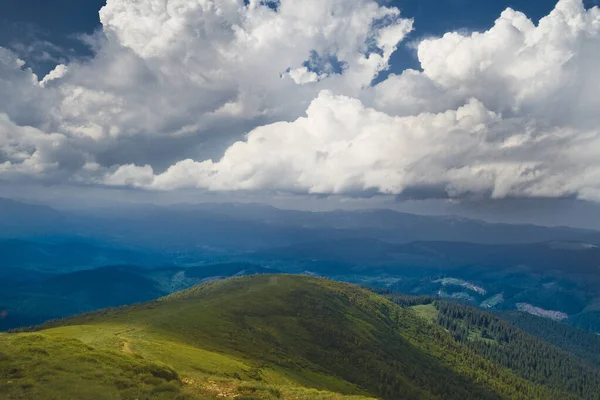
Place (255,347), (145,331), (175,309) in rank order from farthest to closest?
(175,309)
(255,347)
(145,331)

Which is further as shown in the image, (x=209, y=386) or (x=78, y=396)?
(x=209, y=386)

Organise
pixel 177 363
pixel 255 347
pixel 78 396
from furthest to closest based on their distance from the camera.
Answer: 1. pixel 255 347
2. pixel 177 363
3. pixel 78 396

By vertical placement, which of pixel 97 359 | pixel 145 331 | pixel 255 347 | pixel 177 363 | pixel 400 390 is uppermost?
pixel 97 359

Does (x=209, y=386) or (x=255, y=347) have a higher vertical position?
(x=209, y=386)

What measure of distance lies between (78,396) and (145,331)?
84.7 m

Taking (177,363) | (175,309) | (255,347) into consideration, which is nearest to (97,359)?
(177,363)

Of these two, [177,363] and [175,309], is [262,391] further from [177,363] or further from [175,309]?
[175,309]

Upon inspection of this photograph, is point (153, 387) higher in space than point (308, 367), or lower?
higher

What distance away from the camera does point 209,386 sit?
48938 millimetres

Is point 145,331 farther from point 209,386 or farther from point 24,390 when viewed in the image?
point 24,390

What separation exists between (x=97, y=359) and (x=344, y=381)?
4985 inches

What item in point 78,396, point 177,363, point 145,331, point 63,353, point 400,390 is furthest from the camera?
point 400,390

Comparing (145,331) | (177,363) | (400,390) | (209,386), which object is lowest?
(400,390)

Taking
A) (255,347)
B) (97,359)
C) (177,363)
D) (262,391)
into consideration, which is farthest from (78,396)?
(255,347)
